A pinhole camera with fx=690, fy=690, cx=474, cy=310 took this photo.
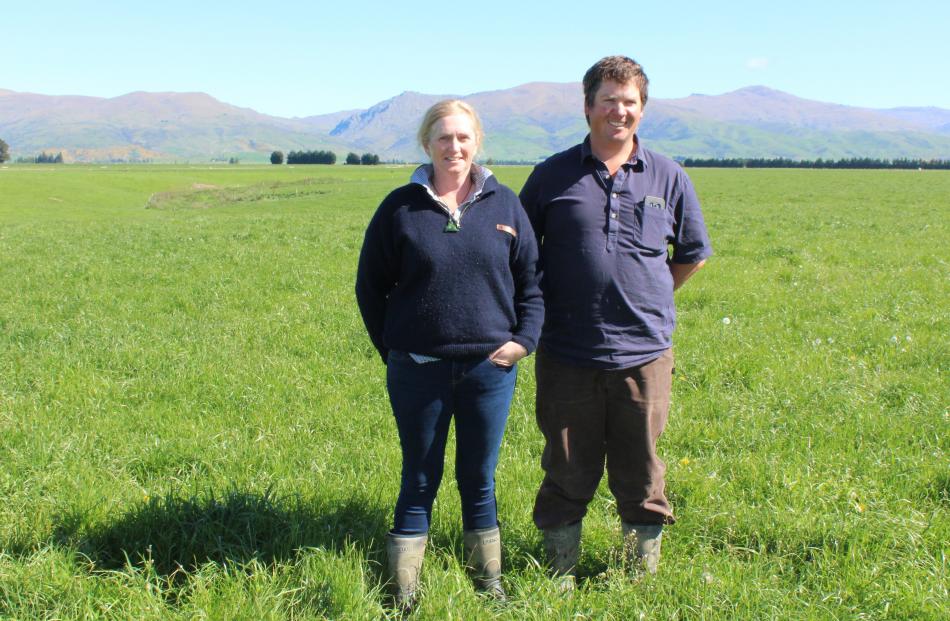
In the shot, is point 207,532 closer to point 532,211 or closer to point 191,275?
point 532,211

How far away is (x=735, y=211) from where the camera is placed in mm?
27344

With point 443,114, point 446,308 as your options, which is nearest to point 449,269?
point 446,308

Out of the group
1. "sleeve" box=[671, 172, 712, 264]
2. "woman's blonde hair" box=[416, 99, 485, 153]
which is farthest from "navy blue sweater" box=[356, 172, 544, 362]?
"sleeve" box=[671, 172, 712, 264]

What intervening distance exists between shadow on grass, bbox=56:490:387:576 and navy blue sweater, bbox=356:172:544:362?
130 centimetres

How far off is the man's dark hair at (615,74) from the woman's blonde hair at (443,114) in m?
0.66

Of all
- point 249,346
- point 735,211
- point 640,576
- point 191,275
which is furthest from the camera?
point 735,211

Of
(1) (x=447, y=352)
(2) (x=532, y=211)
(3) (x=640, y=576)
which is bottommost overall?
(3) (x=640, y=576)

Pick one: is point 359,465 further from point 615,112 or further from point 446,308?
point 615,112

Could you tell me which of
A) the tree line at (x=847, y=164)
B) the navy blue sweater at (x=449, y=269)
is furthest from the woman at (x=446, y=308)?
the tree line at (x=847, y=164)

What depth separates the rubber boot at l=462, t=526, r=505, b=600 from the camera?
145 inches

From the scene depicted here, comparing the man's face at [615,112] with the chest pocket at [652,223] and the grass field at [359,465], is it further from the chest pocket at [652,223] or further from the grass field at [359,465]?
the grass field at [359,465]

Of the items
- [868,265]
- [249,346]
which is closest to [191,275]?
[249,346]

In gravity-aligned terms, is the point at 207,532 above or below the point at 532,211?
below

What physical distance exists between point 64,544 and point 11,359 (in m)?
4.51
